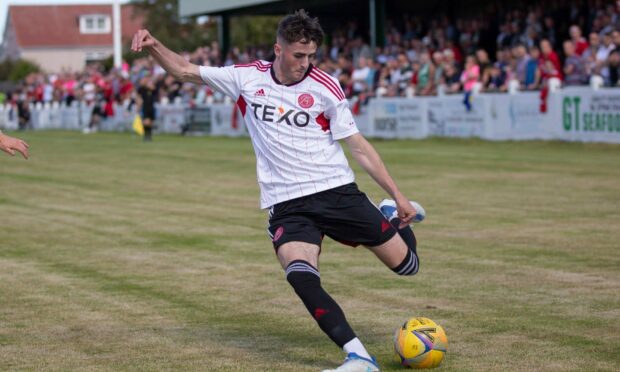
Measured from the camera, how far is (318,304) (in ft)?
20.6

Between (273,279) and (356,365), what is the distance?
381 cm

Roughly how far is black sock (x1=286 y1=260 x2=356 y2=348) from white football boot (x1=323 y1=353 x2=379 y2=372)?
0.37ft

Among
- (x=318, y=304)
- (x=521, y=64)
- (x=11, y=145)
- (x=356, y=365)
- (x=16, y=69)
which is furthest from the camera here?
(x=16, y=69)

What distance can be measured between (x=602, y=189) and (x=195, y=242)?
6.76 m

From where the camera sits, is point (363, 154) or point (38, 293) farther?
point (38, 293)

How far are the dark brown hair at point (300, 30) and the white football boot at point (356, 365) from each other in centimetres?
170

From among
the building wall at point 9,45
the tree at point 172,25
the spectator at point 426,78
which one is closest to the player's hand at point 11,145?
the spectator at point 426,78

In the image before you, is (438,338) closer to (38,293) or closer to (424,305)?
(424,305)

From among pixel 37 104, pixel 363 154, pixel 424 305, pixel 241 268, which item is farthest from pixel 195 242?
pixel 37 104

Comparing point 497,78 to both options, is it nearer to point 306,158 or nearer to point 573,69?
point 573,69

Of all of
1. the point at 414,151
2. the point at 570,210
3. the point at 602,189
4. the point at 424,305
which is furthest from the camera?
the point at 414,151

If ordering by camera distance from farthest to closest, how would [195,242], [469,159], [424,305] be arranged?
[469,159] → [195,242] → [424,305]

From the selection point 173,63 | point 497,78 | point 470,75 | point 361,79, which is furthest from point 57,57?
point 173,63

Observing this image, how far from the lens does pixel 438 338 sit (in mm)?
6520
